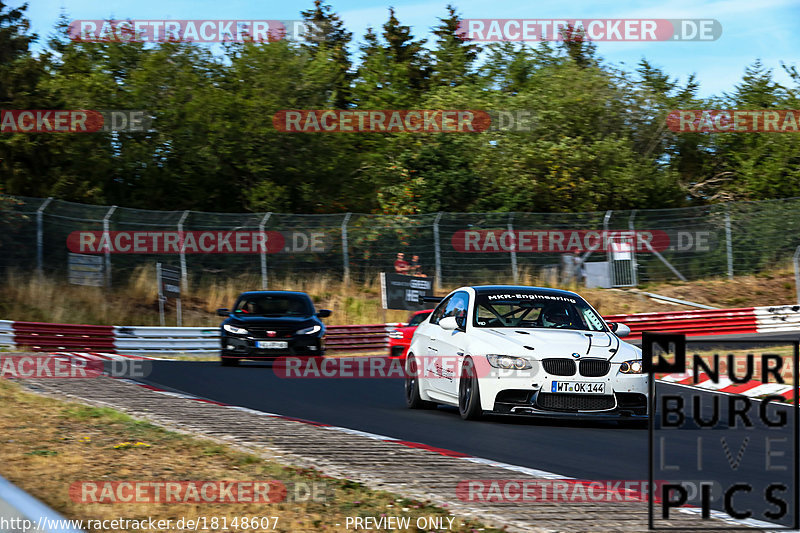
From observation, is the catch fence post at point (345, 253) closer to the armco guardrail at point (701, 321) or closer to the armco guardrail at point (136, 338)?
the armco guardrail at point (136, 338)

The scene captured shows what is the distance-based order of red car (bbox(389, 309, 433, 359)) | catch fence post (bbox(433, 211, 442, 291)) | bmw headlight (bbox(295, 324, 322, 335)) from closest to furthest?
red car (bbox(389, 309, 433, 359)) → bmw headlight (bbox(295, 324, 322, 335)) → catch fence post (bbox(433, 211, 442, 291))

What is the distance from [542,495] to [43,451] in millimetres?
3635

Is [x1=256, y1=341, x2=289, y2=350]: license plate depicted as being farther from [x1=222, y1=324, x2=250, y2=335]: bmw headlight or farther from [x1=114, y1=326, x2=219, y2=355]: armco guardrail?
[x1=114, y1=326, x2=219, y2=355]: armco guardrail

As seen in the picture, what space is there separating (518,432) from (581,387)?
0.85 metres

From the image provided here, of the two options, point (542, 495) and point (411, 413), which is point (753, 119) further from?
point (542, 495)

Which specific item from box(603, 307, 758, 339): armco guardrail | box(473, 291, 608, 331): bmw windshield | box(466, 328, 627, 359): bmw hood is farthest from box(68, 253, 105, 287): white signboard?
box(466, 328, 627, 359): bmw hood

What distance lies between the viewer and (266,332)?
65.9 feet

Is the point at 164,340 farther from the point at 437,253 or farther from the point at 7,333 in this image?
the point at 437,253

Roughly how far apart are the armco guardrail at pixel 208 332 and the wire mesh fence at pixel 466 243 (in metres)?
3.91

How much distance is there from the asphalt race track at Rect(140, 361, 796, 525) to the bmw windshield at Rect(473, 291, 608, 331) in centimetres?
108

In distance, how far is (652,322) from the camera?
28359 mm

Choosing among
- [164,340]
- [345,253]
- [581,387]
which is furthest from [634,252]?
[581,387]

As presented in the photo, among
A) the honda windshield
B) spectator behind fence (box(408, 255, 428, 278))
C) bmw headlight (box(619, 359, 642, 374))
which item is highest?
spectator behind fence (box(408, 255, 428, 278))

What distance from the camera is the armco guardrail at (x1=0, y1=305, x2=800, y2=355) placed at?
923 inches
